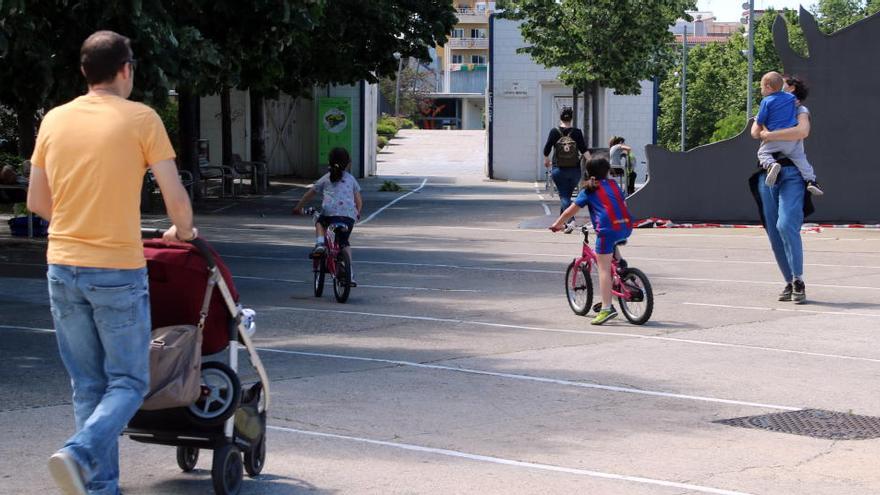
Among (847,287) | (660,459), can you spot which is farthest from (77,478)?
(847,287)

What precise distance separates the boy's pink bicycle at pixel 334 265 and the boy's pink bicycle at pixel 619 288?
2253 millimetres

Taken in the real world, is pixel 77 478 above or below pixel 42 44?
below

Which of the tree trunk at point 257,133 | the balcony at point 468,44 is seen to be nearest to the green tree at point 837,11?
the balcony at point 468,44

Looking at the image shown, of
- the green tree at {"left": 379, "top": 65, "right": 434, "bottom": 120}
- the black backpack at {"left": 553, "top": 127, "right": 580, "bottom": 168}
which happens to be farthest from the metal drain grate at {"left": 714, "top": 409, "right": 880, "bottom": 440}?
the green tree at {"left": 379, "top": 65, "right": 434, "bottom": 120}

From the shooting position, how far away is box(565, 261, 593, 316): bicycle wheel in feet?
42.5

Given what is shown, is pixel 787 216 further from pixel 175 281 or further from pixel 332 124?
pixel 332 124

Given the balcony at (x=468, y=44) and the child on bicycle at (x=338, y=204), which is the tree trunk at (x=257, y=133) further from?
the balcony at (x=468, y=44)

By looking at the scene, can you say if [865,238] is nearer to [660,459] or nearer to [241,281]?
[241,281]

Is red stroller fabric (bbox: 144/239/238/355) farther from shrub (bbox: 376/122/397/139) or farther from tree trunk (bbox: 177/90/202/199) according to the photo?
shrub (bbox: 376/122/397/139)

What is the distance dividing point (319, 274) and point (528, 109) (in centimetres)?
3534

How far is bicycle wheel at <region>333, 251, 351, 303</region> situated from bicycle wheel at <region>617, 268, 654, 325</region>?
2887 mm

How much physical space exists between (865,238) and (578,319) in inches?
395

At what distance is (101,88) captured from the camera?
5566mm

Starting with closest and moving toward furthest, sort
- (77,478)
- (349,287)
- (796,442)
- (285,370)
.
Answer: (77,478) → (796,442) → (285,370) → (349,287)
